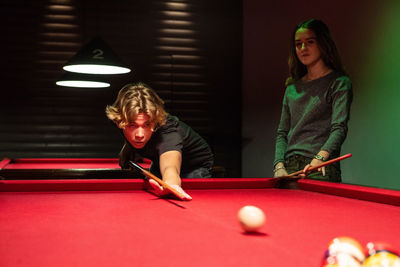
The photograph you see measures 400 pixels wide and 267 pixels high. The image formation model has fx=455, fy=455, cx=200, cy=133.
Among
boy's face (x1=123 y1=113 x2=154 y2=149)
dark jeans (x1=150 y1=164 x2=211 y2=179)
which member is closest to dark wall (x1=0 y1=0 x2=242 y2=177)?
dark jeans (x1=150 y1=164 x2=211 y2=179)

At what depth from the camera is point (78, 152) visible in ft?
18.5

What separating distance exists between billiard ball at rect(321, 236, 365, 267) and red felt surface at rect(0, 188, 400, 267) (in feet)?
0.38

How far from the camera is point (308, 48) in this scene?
9.20 feet

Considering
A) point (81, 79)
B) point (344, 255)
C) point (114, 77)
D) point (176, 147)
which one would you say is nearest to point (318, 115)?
point (176, 147)

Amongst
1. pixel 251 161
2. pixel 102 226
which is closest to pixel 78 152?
pixel 251 161

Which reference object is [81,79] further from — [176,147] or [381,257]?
[381,257]

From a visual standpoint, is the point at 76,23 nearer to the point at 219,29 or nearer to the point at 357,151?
the point at 219,29

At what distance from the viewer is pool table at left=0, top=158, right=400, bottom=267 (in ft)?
3.27

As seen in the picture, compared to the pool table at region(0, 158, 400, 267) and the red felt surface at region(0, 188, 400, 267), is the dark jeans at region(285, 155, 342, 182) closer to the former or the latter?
the pool table at region(0, 158, 400, 267)

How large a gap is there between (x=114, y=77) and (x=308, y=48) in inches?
131

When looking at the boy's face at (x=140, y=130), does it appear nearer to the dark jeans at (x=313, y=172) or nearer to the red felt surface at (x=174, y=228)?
the red felt surface at (x=174, y=228)

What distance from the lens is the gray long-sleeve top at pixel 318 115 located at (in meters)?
2.60

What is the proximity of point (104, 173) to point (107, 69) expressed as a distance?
121 centimetres

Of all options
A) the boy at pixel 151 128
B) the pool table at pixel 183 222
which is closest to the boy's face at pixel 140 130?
the boy at pixel 151 128
